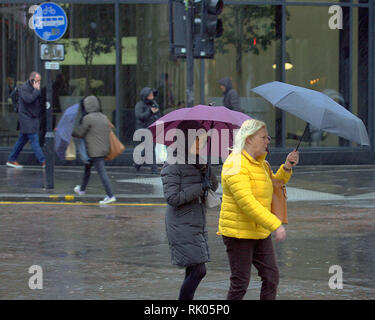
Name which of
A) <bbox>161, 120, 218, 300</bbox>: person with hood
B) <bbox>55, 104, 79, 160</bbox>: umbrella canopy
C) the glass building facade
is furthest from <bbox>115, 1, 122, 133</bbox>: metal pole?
<bbox>161, 120, 218, 300</bbox>: person with hood

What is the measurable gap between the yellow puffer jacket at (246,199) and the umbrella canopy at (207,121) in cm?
47

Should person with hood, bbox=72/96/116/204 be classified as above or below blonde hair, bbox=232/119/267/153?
below

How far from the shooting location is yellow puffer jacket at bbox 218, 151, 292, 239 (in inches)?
237

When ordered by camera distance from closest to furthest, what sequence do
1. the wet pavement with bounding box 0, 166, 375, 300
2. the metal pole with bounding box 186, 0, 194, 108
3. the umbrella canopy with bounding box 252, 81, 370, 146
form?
the umbrella canopy with bounding box 252, 81, 370, 146 < the wet pavement with bounding box 0, 166, 375, 300 < the metal pole with bounding box 186, 0, 194, 108

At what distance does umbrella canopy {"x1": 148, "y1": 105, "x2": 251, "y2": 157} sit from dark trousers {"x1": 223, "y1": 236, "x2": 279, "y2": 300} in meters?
0.81

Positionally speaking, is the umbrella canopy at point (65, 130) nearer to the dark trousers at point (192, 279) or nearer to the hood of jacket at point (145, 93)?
the hood of jacket at point (145, 93)

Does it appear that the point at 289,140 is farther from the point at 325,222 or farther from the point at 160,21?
the point at 325,222

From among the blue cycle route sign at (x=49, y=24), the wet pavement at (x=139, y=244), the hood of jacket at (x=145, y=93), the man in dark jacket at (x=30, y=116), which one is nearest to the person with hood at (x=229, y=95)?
the hood of jacket at (x=145, y=93)

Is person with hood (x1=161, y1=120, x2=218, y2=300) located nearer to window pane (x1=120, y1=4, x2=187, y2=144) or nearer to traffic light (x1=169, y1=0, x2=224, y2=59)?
traffic light (x1=169, y1=0, x2=224, y2=59)

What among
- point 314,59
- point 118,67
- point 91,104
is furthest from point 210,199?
point 314,59

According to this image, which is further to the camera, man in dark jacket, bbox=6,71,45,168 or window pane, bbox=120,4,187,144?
window pane, bbox=120,4,187,144

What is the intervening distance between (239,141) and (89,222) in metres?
5.78
